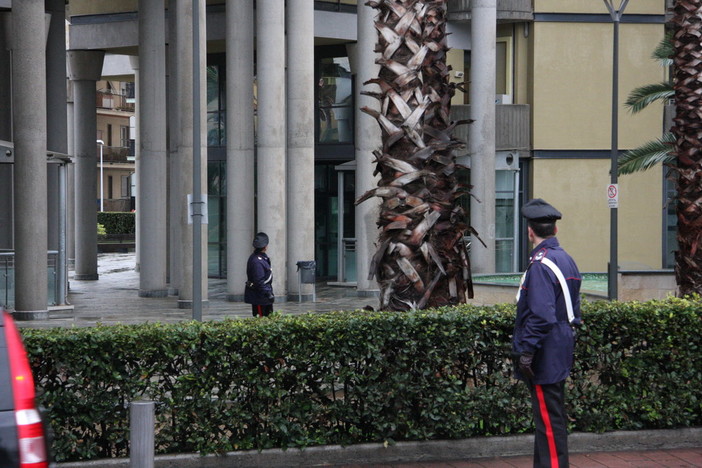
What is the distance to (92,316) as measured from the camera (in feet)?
74.8

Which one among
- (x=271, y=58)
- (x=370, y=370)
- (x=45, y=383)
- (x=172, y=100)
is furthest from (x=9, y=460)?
(x=172, y=100)

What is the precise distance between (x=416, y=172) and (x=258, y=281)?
23.9 ft

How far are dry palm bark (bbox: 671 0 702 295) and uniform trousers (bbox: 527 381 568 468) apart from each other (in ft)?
25.8

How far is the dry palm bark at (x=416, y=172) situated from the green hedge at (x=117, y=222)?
188ft

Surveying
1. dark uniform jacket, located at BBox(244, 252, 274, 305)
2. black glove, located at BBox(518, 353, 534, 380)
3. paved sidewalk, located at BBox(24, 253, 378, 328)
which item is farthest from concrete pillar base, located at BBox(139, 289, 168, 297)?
black glove, located at BBox(518, 353, 534, 380)

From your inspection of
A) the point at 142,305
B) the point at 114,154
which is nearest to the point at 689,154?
the point at 142,305

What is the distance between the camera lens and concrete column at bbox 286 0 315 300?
1023 inches

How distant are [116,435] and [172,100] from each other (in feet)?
84.8

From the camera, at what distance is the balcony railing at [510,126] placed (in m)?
33.2

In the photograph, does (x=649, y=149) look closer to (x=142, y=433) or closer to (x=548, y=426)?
(x=548, y=426)

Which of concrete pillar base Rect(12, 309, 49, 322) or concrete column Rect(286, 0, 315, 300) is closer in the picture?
concrete pillar base Rect(12, 309, 49, 322)

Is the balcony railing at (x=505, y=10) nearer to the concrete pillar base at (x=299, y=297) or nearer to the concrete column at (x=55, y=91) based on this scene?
the concrete pillar base at (x=299, y=297)

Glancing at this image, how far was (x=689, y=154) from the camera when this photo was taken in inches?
576

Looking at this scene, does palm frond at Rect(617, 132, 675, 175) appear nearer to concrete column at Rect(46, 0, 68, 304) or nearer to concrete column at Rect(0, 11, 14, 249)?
concrete column at Rect(46, 0, 68, 304)
